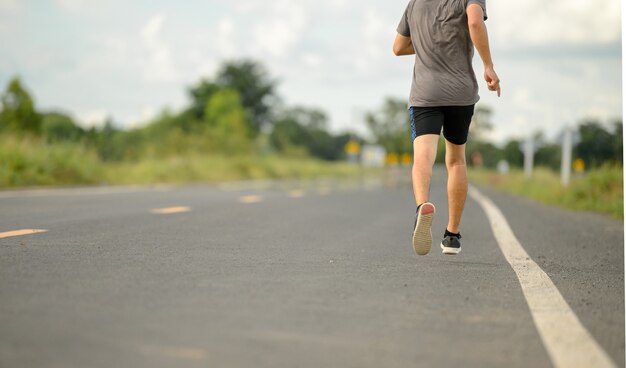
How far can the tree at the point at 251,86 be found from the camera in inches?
4077

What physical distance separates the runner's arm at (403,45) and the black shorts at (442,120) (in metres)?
0.61

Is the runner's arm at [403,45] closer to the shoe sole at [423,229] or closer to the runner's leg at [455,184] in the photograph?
the runner's leg at [455,184]

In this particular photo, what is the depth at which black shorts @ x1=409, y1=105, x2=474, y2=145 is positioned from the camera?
6129 millimetres

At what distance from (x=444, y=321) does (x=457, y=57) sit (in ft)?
9.68

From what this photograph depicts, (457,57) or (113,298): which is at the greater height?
(457,57)

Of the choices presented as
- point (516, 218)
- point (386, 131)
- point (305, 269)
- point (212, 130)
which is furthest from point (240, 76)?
point (305, 269)

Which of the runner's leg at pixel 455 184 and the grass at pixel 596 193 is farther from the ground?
the runner's leg at pixel 455 184

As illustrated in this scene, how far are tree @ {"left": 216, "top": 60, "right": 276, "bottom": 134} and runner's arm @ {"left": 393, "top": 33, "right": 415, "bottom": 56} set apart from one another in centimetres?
9704

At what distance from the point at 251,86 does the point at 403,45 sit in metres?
98.3

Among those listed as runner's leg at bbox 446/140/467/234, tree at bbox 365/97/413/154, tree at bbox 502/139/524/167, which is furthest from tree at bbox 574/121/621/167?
tree at bbox 365/97/413/154

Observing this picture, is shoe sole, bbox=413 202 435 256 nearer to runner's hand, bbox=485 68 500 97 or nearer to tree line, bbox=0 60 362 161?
runner's hand, bbox=485 68 500 97

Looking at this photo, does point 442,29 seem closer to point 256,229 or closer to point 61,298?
point 256,229

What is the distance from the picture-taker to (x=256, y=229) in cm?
809

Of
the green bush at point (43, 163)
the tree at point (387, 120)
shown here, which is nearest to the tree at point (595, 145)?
the green bush at point (43, 163)
